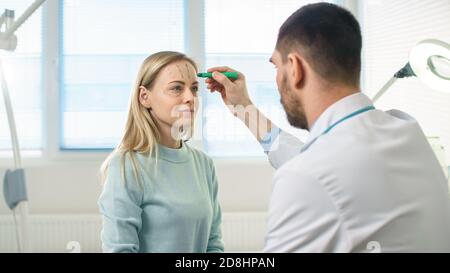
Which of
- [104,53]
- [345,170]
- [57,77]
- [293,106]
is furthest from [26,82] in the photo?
[345,170]

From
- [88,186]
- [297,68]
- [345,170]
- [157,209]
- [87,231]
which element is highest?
[297,68]

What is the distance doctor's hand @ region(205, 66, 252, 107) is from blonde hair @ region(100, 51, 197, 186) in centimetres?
6

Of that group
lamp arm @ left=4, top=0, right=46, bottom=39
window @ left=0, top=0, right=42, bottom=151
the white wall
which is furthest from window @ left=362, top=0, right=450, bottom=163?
window @ left=0, top=0, right=42, bottom=151

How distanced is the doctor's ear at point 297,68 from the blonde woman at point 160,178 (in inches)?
11.2

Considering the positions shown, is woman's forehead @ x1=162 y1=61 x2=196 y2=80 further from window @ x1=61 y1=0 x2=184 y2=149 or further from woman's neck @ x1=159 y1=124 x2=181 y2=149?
window @ x1=61 y1=0 x2=184 y2=149

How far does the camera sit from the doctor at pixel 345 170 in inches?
16.7

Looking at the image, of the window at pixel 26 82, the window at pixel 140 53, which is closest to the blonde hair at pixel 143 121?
the window at pixel 26 82

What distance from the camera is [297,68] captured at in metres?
0.55

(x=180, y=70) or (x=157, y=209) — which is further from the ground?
(x=180, y=70)

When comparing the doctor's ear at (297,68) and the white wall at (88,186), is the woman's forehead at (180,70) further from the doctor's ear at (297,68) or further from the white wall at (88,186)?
the white wall at (88,186)

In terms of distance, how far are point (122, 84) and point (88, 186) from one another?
46cm

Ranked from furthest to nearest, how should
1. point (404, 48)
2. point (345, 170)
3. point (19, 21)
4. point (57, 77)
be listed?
point (57, 77), point (404, 48), point (19, 21), point (345, 170)

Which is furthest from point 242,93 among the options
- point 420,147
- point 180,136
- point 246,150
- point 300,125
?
point 246,150

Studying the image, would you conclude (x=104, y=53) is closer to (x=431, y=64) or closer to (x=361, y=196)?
(x=431, y=64)
